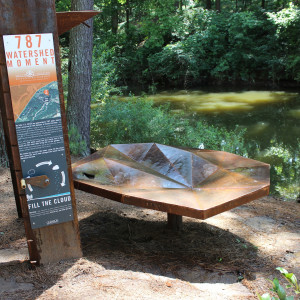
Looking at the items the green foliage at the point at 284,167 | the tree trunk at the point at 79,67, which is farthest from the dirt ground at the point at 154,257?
the tree trunk at the point at 79,67

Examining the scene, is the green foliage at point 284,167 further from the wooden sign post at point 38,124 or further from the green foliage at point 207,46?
the green foliage at point 207,46

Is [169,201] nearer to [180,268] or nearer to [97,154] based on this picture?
[180,268]

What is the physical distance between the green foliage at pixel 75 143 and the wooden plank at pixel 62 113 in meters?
5.39

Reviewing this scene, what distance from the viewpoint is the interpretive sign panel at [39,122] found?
3168 mm

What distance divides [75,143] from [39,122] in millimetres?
5648

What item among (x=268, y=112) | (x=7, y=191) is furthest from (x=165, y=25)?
(x=7, y=191)

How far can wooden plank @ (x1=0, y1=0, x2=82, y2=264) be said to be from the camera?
10.3 feet

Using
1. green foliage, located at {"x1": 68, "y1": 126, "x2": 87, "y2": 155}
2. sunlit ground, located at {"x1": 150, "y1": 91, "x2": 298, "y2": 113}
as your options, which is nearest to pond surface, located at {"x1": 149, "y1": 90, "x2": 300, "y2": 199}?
sunlit ground, located at {"x1": 150, "y1": 91, "x2": 298, "y2": 113}

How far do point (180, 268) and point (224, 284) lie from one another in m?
0.45

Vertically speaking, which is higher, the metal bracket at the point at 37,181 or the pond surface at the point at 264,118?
the metal bracket at the point at 37,181

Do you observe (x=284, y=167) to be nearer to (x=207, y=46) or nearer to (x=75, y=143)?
(x=75, y=143)

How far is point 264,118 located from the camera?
1611cm

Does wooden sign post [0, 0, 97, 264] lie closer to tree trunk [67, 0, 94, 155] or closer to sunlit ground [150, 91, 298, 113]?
tree trunk [67, 0, 94, 155]

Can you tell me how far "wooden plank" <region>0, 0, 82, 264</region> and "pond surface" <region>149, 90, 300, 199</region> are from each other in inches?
226
